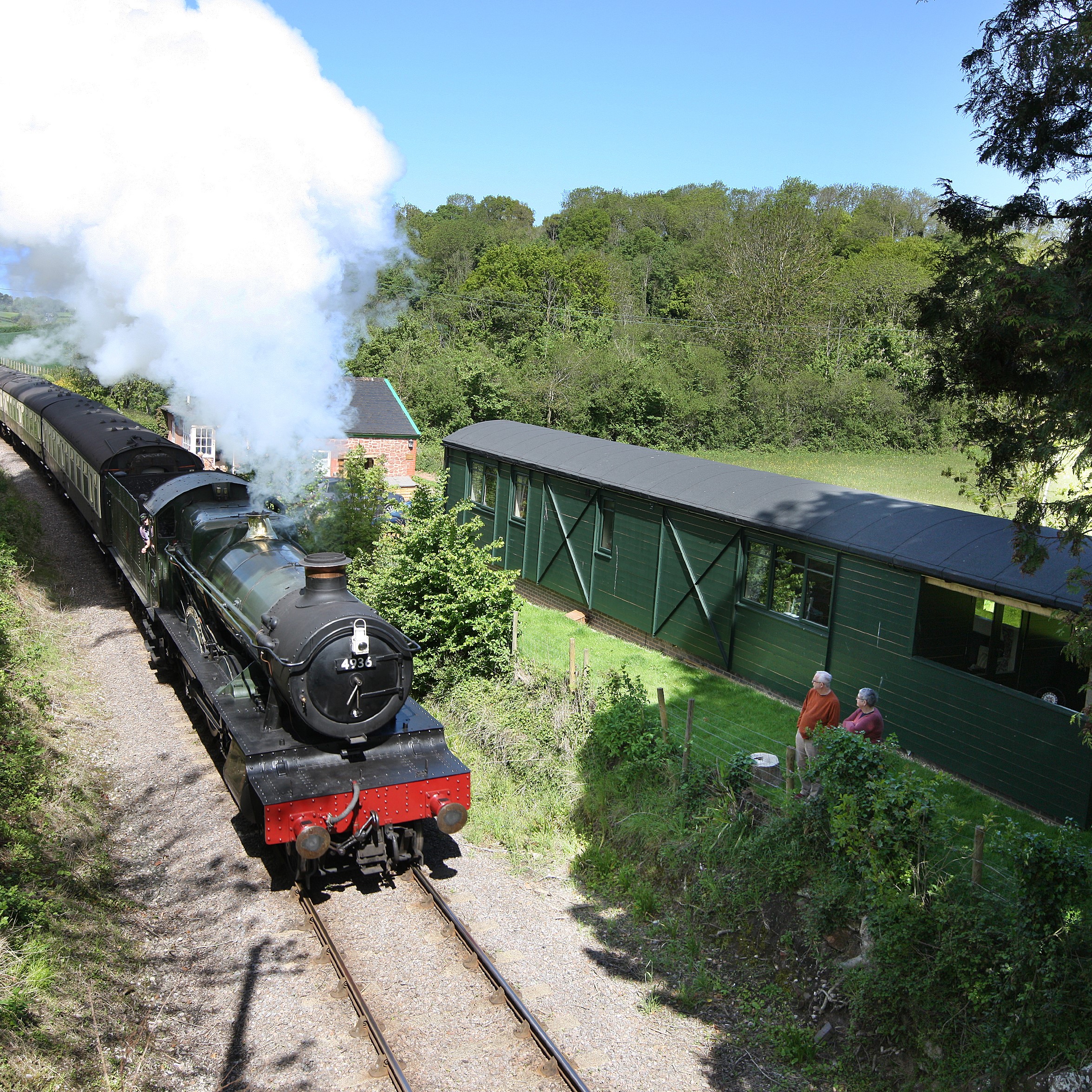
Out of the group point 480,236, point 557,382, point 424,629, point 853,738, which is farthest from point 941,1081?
point 480,236

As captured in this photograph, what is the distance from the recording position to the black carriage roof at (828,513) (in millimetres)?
9633

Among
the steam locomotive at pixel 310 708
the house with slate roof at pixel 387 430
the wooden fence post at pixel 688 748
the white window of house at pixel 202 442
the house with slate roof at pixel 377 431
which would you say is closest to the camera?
the steam locomotive at pixel 310 708

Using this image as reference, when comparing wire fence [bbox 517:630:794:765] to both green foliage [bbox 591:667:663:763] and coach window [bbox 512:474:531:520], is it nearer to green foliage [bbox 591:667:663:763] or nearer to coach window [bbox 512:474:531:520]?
green foliage [bbox 591:667:663:763]

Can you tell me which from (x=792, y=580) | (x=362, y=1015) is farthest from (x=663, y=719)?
(x=362, y=1015)

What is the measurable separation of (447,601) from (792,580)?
492cm

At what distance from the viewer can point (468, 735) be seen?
1143 cm

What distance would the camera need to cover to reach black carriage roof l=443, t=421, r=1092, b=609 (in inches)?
379

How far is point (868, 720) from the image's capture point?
804 cm

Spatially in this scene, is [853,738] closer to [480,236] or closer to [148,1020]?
[148,1020]

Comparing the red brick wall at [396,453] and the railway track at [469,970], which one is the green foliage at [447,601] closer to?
the railway track at [469,970]

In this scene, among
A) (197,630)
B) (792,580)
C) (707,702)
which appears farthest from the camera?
(707,702)

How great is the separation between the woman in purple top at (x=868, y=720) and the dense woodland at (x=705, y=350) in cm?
3000

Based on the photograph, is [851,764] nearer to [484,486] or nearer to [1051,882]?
[1051,882]

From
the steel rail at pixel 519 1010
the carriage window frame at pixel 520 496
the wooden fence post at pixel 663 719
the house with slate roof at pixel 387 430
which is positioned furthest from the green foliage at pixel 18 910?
the house with slate roof at pixel 387 430
